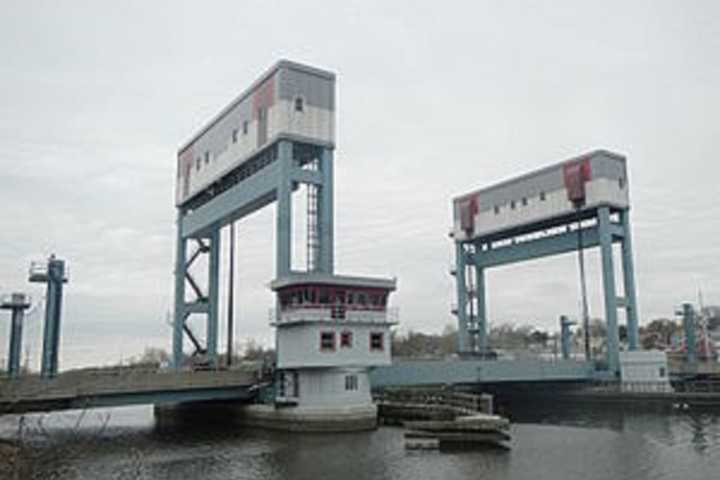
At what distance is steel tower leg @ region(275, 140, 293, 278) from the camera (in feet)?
129

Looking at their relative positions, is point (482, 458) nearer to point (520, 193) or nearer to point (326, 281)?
point (326, 281)

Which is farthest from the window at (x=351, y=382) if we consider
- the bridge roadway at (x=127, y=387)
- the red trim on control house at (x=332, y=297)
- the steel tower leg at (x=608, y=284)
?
the steel tower leg at (x=608, y=284)

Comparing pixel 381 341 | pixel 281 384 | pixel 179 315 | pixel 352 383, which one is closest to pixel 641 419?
pixel 381 341

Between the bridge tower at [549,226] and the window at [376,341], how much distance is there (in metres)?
20.3

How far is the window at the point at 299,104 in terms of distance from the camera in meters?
40.9

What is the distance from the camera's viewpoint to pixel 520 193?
6012cm

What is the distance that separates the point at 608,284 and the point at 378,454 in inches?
1286

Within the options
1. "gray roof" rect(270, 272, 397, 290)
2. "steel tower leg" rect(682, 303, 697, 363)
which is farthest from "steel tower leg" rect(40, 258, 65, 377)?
"steel tower leg" rect(682, 303, 697, 363)

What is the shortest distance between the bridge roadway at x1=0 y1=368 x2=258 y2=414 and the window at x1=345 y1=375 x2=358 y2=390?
218 inches

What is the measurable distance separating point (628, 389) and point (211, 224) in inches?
1270

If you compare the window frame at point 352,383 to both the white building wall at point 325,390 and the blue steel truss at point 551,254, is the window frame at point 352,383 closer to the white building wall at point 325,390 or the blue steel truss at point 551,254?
the white building wall at point 325,390

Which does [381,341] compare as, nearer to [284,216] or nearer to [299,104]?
[284,216]

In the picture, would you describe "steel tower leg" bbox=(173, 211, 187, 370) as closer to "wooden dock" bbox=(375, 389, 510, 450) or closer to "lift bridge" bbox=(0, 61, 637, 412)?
"lift bridge" bbox=(0, 61, 637, 412)

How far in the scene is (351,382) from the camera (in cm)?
3800
